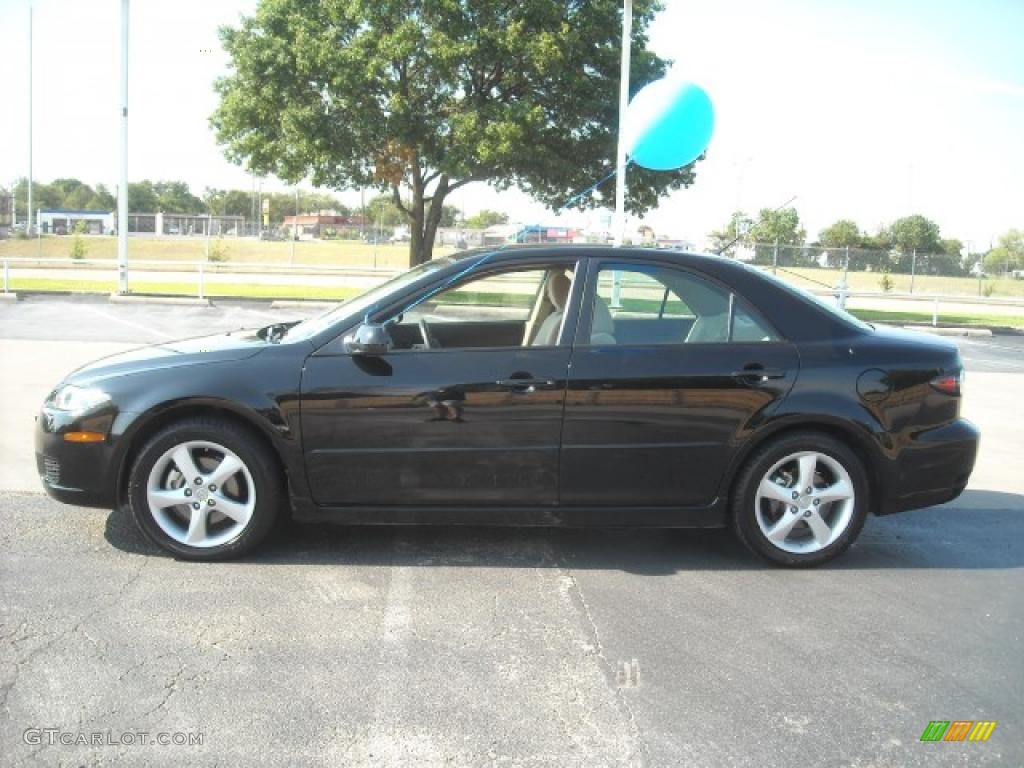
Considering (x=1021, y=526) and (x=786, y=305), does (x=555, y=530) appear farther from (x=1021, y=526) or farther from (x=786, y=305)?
(x=1021, y=526)

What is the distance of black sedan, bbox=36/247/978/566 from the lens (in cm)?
413

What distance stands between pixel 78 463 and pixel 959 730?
3811 millimetres

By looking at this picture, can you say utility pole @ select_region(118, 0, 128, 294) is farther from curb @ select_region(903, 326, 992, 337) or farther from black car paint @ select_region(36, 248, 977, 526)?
curb @ select_region(903, 326, 992, 337)

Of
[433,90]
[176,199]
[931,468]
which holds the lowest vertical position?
[931,468]

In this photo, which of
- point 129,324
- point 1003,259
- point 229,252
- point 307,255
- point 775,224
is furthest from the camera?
point 1003,259

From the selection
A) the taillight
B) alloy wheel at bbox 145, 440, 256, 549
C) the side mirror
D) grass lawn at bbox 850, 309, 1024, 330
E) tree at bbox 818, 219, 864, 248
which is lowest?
alloy wheel at bbox 145, 440, 256, 549

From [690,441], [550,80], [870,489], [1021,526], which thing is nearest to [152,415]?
[690,441]

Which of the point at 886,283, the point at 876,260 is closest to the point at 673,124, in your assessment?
the point at 886,283

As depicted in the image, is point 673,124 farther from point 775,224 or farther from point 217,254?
point 217,254

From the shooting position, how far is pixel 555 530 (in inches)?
193

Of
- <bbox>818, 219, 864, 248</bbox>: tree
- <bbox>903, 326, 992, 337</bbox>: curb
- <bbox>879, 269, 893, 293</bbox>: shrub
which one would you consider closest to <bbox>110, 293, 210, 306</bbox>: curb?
<bbox>903, 326, 992, 337</bbox>: curb

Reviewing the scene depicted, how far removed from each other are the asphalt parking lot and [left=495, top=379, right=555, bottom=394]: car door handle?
88 centimetres

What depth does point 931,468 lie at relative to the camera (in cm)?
445

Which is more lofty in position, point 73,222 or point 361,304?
point 73,222
